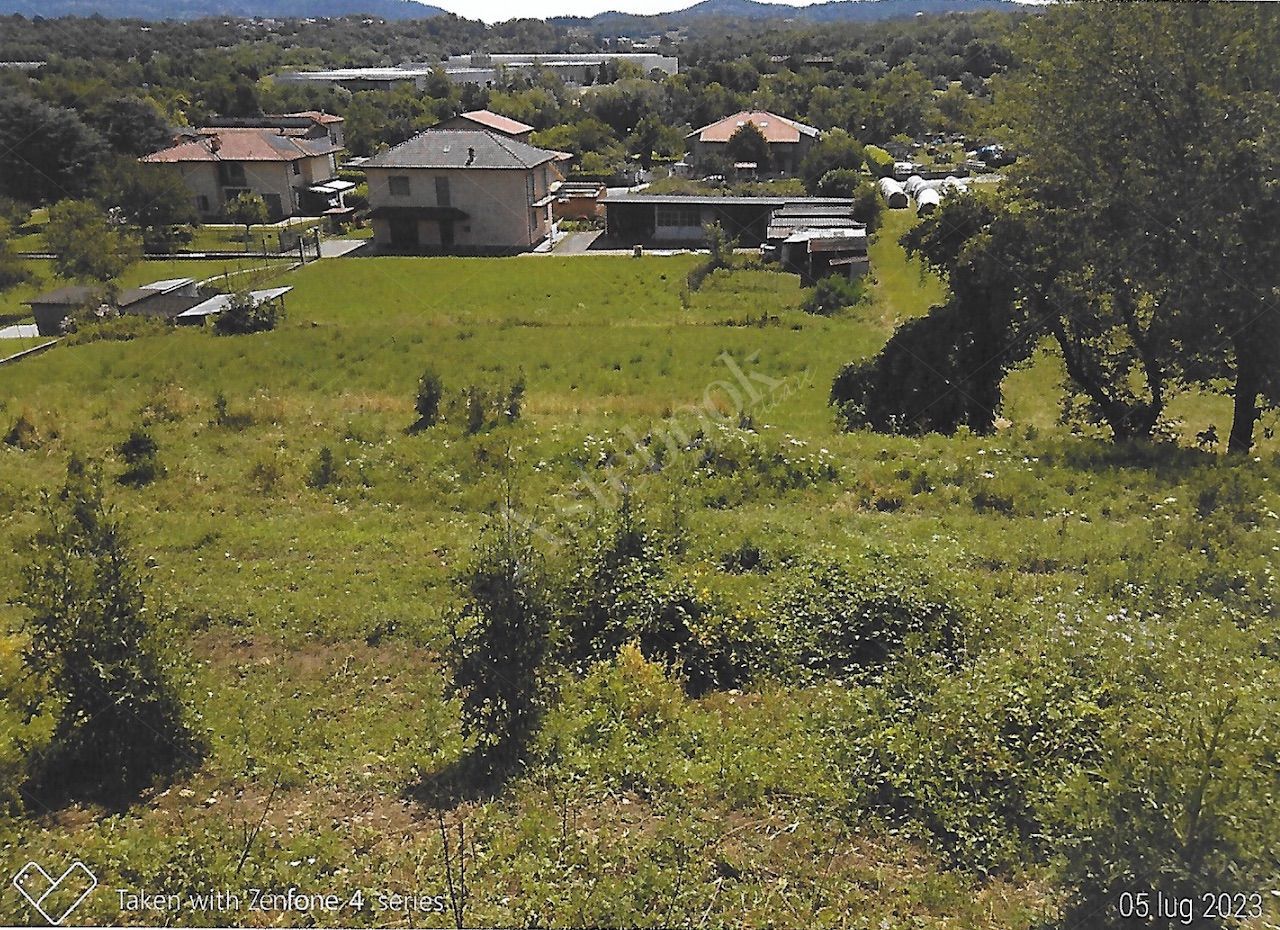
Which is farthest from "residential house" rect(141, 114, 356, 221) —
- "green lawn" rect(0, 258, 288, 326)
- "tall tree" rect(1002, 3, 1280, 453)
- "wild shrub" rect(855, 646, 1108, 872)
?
"wild shrub" rect(855, 646, 1108, 872)

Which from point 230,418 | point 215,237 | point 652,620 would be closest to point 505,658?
point 652,620

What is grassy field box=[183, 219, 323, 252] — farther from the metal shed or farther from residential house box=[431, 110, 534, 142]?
the metal shed

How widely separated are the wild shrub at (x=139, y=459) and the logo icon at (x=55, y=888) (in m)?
8.57

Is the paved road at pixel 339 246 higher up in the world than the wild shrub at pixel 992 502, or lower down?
higher up

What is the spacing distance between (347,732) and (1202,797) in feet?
18.3

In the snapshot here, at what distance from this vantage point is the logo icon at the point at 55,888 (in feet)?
16.3

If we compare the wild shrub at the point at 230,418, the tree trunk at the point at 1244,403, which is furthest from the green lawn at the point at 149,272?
the tree trunk at the point at 1244,403

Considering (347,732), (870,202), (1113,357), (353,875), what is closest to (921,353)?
(1113,357)

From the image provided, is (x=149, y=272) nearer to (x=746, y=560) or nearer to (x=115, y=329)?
(x=115, y=329)

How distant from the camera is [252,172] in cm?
5166

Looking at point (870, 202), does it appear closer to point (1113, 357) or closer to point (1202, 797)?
point (1113, 357)

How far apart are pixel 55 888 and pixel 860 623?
602 centimetres

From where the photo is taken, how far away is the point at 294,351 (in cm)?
2288

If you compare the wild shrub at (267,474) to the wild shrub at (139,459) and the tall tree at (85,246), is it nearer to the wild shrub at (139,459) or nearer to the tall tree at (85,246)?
the wild shrub at (139,459)
